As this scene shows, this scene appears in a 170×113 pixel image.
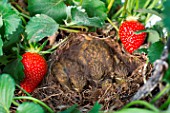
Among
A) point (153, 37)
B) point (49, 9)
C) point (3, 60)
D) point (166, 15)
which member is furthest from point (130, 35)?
point (166, 15)

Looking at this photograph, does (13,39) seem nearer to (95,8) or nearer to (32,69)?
(32,69)

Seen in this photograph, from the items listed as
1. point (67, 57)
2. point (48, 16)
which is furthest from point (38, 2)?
point (67, 57)

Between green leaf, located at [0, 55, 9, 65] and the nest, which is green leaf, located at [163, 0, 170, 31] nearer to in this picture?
the nest

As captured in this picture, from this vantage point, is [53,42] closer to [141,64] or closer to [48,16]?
[48,16]

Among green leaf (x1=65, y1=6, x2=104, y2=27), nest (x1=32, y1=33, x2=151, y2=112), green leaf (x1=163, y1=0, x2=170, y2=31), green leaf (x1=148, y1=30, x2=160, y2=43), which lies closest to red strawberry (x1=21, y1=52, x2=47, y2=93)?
nest (x1=32, y1=33, x2=151, y2=112)

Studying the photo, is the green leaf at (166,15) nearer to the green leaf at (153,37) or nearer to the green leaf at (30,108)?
the green leaf at (30,108)

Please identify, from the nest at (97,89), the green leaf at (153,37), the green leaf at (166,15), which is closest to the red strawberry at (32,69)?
the nest at (97,89)
